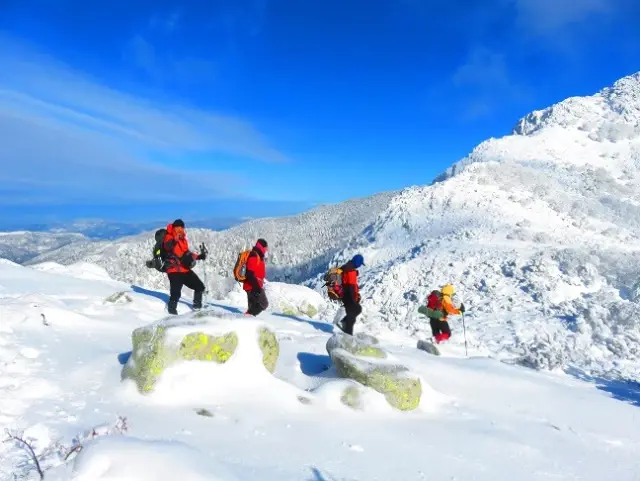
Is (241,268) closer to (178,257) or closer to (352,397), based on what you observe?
(178,257)

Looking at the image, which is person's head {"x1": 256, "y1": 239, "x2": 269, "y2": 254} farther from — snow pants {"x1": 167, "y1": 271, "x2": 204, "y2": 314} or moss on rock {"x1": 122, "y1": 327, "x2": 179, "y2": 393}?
moss on rock {"x1": 122, "y1": 327, "x2": 179, "y2": 393}

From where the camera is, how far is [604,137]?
58719mm

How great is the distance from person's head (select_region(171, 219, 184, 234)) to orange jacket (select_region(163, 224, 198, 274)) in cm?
4

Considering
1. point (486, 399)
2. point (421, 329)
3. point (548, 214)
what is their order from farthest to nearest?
point (548, 214)
point (421, 329)
point (486, 399)

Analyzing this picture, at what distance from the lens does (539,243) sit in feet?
120

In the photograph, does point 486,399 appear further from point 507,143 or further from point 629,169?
point 507,143

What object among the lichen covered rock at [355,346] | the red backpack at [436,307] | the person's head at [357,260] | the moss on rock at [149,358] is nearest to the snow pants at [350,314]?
the person's head at [357,260]

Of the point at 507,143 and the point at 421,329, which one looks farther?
the point at 507,143

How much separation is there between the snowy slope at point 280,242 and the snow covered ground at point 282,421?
8104cm

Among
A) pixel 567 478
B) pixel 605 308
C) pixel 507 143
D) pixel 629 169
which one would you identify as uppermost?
pixel 507 143

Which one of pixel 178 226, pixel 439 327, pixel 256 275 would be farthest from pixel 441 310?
pixel 178 226

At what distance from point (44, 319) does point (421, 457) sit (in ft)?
27.4

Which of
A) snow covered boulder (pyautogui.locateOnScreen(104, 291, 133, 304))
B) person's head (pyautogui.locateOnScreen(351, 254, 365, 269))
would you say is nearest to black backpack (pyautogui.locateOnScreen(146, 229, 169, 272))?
snow covered boulder (pyautogui.locateOnScreen(104, 291, 133, 304))

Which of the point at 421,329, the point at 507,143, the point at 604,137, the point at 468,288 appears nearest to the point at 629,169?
the point at 604,137
